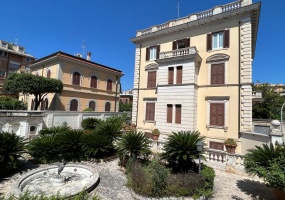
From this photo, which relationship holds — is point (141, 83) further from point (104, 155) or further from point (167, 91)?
point (104, 155)

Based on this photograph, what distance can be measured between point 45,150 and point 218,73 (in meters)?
14.7

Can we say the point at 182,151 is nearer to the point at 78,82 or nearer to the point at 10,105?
the point at 78,82

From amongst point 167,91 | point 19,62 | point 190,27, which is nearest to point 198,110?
point 167,91

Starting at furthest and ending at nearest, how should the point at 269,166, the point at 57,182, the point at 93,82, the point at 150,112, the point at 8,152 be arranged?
the point at 93,82, the point at 150,112, the point at 8,152, the point at 57,182, the point at 269,166

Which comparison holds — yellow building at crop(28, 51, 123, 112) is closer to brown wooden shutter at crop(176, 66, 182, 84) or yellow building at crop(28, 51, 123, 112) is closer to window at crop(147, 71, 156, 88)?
window at crop(147, 71, 156, 88)

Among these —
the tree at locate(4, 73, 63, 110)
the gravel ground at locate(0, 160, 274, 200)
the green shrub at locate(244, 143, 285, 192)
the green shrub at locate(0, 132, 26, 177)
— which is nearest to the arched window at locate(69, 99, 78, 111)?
the tree at locate(4, 73, 63, 110)

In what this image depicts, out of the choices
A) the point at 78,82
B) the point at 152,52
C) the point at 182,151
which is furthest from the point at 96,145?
the point at 78,82

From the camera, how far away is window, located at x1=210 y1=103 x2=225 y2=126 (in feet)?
47.6

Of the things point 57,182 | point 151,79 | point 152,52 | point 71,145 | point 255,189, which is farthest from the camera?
point 152,52

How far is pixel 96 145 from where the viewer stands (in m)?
10.5

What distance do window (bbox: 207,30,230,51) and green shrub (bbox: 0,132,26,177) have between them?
1622 cm

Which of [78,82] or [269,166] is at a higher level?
[78,82]

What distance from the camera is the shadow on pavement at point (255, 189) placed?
6.92 meters

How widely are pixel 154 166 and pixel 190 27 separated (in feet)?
47.8
